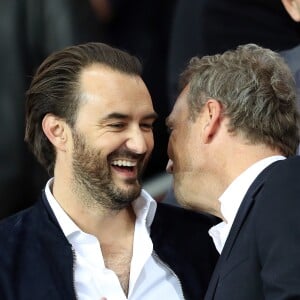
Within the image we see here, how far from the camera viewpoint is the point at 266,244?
2.40 m

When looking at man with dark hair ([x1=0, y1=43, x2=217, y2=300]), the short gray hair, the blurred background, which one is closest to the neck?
man with dark hair ([x1=0, y1=43, x2=217, y2=300])

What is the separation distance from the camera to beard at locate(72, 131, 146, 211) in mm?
2830

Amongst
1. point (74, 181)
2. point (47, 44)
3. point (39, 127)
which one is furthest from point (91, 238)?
point (47, 44)

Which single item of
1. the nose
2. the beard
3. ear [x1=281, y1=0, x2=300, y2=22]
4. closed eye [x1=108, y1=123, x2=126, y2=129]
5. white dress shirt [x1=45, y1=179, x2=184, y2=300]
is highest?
ear [x1=281, y1=0, x2=300, y2=22]

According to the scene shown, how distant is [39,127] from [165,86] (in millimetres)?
1259

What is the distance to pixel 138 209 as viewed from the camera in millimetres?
2961

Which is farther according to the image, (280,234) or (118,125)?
(118,125)

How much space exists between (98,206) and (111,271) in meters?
0.18

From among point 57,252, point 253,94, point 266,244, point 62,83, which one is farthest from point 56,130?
point 266,244

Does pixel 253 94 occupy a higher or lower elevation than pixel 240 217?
higher

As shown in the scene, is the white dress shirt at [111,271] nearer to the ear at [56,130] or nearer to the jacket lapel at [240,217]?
the ear at [56,130]

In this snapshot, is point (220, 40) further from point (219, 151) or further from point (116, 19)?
point (219, 151)

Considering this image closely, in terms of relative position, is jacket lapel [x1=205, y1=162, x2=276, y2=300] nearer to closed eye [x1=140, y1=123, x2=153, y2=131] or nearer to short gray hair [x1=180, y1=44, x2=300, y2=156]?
short gray hair [x1=180, y1=44, x2=300, y2=156]

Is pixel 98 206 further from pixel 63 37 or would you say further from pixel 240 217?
pixel 63 37
